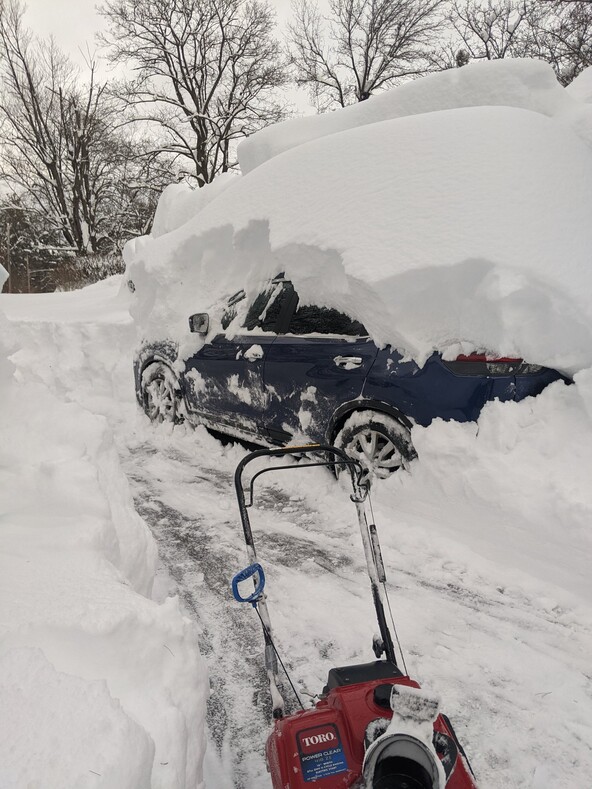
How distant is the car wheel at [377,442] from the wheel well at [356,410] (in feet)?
0.08

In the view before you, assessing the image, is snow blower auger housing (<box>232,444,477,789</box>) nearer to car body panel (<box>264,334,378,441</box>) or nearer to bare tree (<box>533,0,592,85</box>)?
car body panel (<box>264,334,378,441</box>)

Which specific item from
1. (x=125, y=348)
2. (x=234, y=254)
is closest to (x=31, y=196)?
(x=125, y=348)

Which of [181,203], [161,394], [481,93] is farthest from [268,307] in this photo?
[181,203]

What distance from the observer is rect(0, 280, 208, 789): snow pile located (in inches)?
53.9

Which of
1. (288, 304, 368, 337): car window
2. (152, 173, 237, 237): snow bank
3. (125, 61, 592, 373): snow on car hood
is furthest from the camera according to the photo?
(152, 173, 237, 237): snow bank

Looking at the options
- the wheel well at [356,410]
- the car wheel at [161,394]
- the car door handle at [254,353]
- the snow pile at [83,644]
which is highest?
the car door handle at [254,353]

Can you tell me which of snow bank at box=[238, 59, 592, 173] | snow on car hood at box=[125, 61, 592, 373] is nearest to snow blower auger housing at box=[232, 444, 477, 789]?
snow on car hood at box=[125, 61, 592, 373]

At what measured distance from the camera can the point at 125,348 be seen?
7957 millimetres

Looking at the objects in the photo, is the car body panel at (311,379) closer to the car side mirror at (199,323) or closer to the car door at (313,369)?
the car door at (313,369)

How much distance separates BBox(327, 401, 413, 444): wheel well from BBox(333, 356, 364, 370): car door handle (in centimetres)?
26

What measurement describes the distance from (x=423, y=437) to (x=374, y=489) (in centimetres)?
54

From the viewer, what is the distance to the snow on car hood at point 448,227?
348cm

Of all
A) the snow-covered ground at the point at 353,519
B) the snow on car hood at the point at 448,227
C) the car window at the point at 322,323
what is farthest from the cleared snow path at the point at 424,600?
the car window at the point at 322,323

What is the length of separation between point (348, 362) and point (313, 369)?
32cm
